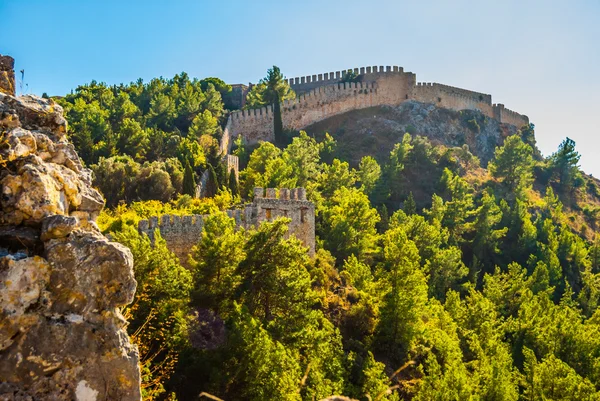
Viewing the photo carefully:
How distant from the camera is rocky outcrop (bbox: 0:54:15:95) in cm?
944

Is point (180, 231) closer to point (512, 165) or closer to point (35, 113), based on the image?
point (35, 113)

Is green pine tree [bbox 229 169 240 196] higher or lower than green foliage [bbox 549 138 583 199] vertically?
lower

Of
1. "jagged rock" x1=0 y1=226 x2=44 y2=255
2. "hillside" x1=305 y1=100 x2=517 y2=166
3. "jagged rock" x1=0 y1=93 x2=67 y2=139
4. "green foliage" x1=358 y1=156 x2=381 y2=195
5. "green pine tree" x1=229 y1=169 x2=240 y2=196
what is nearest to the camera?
"jagged rock" x1=0 y1=226 x2=44 y2=255

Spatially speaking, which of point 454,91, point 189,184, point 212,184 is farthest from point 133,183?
point 454,91

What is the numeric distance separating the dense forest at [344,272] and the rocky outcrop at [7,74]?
394 cm

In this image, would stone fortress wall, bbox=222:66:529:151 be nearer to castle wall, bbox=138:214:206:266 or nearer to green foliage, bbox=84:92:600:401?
green foliage, bbox=84:92:600:401

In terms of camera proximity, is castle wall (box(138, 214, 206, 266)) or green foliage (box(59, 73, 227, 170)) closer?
castle wall (box(138, 214, 206, 266))

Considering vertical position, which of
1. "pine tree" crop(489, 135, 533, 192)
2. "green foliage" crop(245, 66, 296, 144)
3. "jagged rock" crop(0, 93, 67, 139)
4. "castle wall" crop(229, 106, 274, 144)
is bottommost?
"jagged rock" crop(0, 93, 67, 139)

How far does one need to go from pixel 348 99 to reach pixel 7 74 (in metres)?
66.7

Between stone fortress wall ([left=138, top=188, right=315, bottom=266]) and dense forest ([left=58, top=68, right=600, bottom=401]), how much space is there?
2.38 ft

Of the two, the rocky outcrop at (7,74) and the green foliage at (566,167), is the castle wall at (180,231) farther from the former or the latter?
the green foliage at (566,167)

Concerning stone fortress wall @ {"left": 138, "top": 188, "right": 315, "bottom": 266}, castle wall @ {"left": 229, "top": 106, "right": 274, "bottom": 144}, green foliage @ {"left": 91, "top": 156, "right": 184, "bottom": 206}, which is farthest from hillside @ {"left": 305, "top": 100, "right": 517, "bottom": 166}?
stone fortress wall @ {"left": 138, "top": 188, "right": 315, "bottom": 266}

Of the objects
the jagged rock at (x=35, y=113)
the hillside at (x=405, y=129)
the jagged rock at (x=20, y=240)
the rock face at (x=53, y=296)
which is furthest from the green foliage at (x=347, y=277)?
the hillside at (x=405, y=129)

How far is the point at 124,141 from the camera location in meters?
51.1
